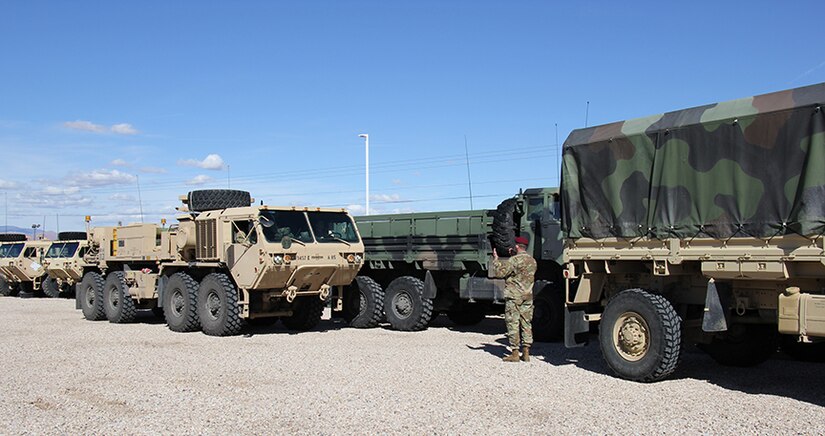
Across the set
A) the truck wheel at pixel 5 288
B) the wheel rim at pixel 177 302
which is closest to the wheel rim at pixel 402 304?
the wheel rim at pixel 177 302

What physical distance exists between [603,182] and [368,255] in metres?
7.06

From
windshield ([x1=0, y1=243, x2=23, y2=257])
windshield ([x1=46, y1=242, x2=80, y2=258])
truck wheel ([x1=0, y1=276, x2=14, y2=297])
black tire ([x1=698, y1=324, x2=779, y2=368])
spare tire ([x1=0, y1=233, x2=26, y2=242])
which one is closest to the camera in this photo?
black tire ([x1=698, y1=324, x2=779, y2=368])

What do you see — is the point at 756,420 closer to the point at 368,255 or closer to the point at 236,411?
the point at 236,411

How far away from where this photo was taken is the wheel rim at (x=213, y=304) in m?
14.1

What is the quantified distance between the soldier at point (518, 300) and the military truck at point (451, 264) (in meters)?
2.26

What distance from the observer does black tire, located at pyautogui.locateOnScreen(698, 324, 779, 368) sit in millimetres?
9469

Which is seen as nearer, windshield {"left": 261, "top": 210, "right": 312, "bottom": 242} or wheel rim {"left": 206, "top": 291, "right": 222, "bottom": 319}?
windshield {"left": 261, "top": 210, "right": 312, "bottom": 242}

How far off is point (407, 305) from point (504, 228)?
8.47 feet

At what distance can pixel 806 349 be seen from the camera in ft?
32.9

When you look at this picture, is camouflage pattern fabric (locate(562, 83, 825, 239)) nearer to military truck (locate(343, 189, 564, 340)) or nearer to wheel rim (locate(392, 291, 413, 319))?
military truck (locate(343, 189, 564, 340))

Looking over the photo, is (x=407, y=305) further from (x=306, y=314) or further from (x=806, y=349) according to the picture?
(x=806, y=349)

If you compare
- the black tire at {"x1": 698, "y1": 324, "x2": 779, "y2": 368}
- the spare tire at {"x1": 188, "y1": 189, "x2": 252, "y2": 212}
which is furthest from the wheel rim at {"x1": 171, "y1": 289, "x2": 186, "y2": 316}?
the black tire at {"x1": 698, "y1": 324, "x2": 779, "y2": 368}

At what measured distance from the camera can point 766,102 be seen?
796 centimetres

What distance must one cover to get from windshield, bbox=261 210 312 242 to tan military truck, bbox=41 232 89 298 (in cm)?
1223
